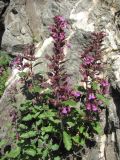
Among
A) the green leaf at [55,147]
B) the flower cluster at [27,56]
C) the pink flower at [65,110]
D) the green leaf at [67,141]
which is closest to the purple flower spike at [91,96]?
the pink flower at [65,110]

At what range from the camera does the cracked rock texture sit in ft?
22.0

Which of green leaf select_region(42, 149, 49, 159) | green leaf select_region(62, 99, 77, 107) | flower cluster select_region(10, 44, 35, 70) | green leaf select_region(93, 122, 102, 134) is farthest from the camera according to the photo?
flower cluster select_region(10, 44, 35, 70)

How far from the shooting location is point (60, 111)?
251 inches

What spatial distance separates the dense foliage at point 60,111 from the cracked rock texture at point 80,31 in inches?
10.4

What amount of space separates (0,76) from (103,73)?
3.38 meters

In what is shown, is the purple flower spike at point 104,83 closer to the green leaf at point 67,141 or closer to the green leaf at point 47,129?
the green leaf at point 67,141

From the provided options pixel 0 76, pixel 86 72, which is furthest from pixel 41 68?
pixel 0 76

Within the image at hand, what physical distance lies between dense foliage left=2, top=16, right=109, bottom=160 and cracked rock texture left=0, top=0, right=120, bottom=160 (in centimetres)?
26

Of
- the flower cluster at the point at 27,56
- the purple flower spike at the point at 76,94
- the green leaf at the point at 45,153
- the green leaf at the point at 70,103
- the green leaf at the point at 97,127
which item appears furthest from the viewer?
the flower cluster at the point at 27,56

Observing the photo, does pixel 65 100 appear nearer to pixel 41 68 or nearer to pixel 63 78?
pixel 63 78

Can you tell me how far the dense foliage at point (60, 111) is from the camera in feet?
20.7

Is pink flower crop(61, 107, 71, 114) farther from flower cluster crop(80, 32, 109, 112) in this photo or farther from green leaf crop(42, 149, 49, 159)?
green leaf crop(42, 149, 49, 159)

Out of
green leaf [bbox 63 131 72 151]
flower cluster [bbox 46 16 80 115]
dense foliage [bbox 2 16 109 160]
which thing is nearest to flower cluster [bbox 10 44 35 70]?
dense foliage [bbox 2 16 109 160]

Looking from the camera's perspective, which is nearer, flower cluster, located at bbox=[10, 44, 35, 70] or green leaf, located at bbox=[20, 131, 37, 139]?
green leaf, located at bbox=[20, 131, 37, 139]
